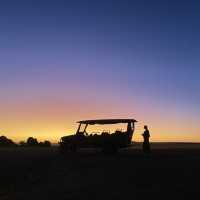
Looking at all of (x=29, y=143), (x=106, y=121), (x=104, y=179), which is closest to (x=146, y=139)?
(x=106, y=121)

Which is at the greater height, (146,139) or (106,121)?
(106,121)

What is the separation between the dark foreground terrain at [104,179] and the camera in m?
20.7

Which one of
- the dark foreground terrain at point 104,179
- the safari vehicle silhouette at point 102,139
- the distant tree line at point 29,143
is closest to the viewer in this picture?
the dark foreground terrain at point 104,179

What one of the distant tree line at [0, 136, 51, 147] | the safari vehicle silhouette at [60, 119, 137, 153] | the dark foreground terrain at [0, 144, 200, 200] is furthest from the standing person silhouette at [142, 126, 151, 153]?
the distant tree line at [0, 136, 51, 147]

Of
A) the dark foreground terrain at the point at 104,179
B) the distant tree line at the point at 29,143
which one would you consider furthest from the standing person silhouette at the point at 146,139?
the distant tree line at the point at 29,143

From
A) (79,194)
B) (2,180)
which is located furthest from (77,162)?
(79,194)

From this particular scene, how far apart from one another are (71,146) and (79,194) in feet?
47.5

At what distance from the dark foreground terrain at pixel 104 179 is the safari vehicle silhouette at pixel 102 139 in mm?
2783

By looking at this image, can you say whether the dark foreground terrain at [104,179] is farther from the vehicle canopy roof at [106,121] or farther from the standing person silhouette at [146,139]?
the standing person silhouette at [146,139]

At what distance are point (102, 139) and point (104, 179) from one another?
10.6 m

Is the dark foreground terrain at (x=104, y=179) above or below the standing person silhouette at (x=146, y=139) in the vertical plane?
below

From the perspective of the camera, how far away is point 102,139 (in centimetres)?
3406

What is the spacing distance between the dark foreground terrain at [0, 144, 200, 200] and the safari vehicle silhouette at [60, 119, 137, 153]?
278 cm

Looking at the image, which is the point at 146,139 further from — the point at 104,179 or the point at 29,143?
the point at 29,143
